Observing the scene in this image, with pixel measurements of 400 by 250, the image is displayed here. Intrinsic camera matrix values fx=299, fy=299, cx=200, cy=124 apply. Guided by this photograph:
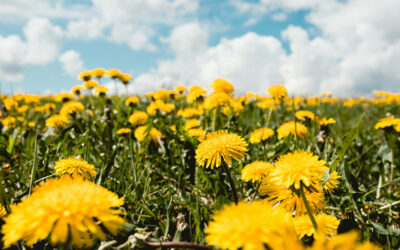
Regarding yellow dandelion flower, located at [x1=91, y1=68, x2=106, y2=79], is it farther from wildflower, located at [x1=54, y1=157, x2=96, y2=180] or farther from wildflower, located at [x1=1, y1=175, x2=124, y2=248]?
wildflower, located at [x1=1, y1=175, x2=124, y2=248]

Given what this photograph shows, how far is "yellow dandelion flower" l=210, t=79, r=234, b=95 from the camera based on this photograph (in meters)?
3.58

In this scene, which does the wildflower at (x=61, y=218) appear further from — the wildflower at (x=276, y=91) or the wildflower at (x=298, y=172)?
the wildflower at (x=276, y=91)

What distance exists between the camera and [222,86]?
11.7ft

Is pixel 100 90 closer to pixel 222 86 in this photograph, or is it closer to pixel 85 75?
pixel 85 75

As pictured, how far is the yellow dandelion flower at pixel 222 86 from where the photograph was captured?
3.58 metres

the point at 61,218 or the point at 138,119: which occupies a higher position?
the point at 138,119

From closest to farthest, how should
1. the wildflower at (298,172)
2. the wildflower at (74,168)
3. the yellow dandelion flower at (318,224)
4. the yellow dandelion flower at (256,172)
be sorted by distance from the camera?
1. the wildflower at (298,172)
2. the yellow dandelion flower at (318,224)
3. the wildflower at (74,168)
4. the yellow dandelion flower at (256,172)

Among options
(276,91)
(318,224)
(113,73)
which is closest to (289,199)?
(318,224)

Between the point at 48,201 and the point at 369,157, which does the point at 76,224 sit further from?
the point at 369,157

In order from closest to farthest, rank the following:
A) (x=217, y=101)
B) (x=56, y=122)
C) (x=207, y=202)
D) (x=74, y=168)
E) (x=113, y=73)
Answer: (x=74, y=168) < (x=207, y=202) < (x=56, y=122) < (x=217, y=101) < (x=113, y=73)

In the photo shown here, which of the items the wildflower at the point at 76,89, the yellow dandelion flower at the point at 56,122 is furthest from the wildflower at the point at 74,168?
the wildflower at the point at 76,89

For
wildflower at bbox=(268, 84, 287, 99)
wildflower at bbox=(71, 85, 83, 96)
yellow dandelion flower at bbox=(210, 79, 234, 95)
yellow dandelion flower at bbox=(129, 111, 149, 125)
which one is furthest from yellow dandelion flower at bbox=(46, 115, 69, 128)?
wildflower at bbox=(268, 84, 287, 99)

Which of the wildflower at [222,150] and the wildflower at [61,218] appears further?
the wildflower at [222,150]

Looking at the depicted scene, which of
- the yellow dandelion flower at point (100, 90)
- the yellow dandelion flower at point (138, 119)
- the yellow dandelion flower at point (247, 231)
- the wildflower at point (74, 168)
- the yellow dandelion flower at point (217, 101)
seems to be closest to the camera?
the yellow dandelion flower at point (247, 231)
